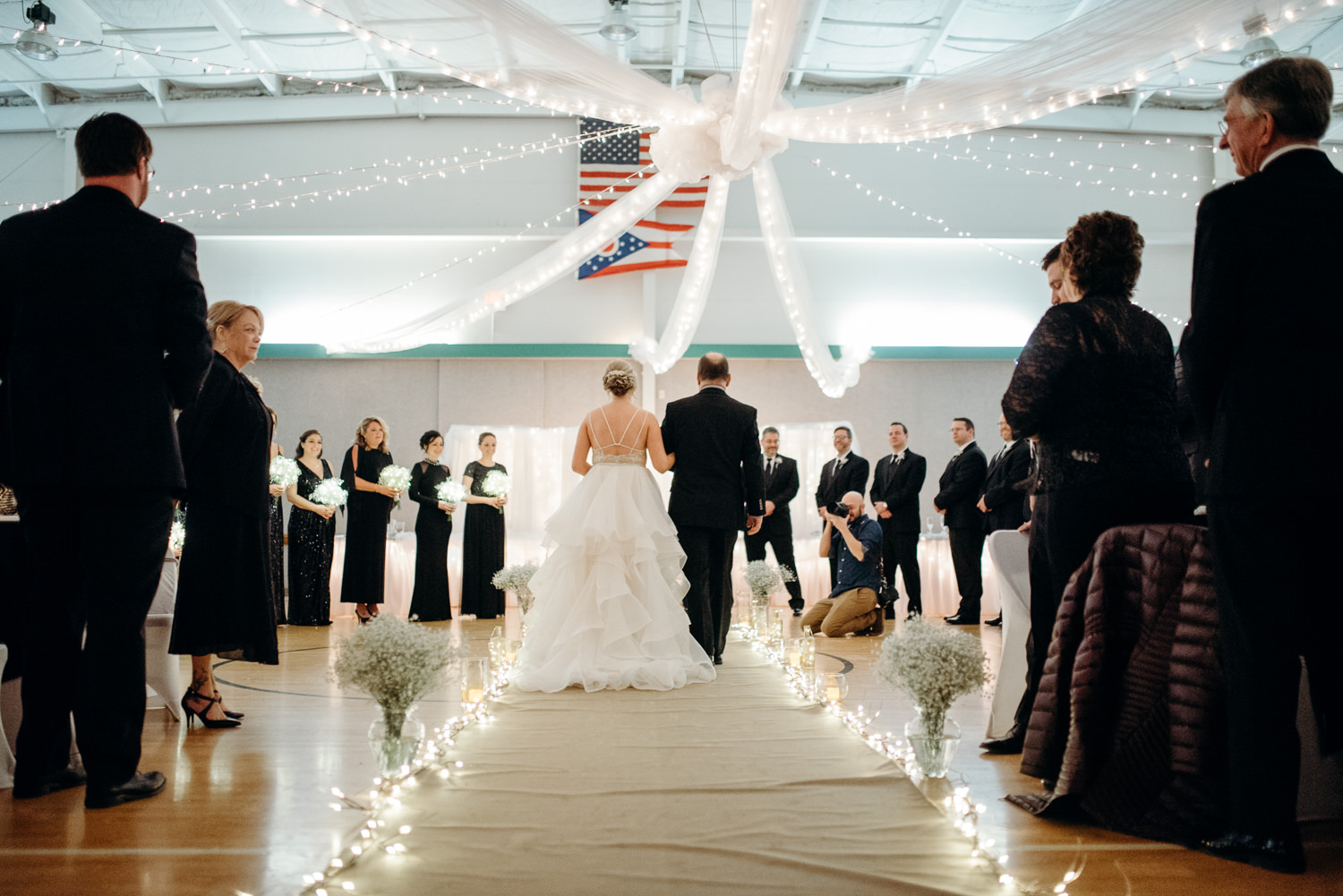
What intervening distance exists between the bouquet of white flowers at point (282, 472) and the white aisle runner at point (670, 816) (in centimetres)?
433

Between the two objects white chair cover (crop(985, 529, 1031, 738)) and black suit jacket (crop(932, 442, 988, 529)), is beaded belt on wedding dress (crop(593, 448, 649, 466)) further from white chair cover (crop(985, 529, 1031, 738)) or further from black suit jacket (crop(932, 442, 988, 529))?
black suit jacket (crop(932, 442, 988, 529))

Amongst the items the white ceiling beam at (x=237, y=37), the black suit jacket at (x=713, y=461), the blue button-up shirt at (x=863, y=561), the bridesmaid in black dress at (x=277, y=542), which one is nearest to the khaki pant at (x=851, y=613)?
the blue button-up shirt at (x=863, y=561)

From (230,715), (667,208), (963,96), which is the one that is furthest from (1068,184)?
(230,715)

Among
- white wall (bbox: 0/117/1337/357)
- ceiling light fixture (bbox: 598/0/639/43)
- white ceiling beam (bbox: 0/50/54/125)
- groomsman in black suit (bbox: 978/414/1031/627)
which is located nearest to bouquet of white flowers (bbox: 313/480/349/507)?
white wall (bbox: 0/117/1337/357)

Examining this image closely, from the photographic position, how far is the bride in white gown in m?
4.38

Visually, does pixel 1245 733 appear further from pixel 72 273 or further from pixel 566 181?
pixel 566 181

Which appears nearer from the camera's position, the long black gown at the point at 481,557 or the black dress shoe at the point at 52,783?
the black dress shoe at the point at 52,783

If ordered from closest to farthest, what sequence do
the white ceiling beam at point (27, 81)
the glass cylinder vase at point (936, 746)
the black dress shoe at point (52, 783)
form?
the black dress shoe at point (52, 783) → the glass cylinder vase at point (936, 746) → the white ceiling beam at point (27, 81)

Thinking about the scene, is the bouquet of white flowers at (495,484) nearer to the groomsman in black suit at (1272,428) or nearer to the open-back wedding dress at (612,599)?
the open-back wedding dress at (612,599)

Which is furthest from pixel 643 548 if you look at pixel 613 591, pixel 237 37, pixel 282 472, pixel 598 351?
pixel 237 37

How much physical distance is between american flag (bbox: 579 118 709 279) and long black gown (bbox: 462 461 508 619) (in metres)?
3.87

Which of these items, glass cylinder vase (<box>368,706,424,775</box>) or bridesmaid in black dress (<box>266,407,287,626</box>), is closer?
glass cylinder vase (<box>368,706,424,775</box>)

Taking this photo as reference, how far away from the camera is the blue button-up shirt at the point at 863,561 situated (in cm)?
668

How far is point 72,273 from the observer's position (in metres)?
2.49
